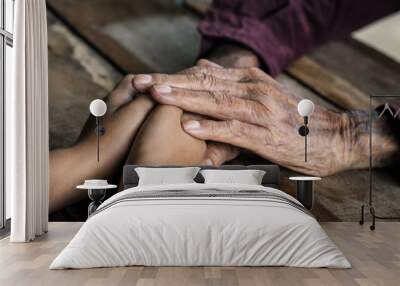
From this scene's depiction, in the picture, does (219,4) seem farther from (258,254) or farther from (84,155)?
(258,254)

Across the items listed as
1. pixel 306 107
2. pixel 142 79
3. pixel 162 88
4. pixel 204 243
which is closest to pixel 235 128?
pixel 306 107

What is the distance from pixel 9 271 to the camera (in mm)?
4109

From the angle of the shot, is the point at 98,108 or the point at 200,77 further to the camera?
the point at 200,77

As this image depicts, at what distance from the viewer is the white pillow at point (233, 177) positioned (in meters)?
6.14

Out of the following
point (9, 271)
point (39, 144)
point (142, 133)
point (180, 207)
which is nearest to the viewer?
point (9, 271)

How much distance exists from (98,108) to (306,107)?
230 cm

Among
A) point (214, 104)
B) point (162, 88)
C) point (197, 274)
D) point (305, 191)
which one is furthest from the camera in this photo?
point (162, 88)

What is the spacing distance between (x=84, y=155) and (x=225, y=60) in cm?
195

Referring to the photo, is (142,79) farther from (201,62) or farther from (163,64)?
(201,62)

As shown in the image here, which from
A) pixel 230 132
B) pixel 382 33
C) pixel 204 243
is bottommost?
pixel 204 243

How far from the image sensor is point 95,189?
20.8 feet

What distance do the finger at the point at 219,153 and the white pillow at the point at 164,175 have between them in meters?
0.44

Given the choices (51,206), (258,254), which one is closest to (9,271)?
(258,254)

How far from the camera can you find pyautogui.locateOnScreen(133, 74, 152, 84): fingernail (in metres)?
6.88
